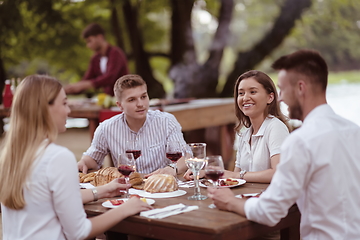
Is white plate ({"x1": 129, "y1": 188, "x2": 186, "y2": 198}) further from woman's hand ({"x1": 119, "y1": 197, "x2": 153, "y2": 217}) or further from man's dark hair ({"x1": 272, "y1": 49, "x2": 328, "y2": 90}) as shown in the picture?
man's dark hair ({"x1": 272, "y1": 49, "x2": 328, "y2": 90})

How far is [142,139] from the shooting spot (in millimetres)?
3428

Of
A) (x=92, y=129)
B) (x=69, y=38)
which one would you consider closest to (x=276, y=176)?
(x=92, y=129)

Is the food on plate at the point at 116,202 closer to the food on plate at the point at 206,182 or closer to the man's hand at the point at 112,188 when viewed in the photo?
the man's hand at the point at 112,188

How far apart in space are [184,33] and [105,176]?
270 inches

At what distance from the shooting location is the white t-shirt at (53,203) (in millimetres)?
1904

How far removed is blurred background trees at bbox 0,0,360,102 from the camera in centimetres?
884

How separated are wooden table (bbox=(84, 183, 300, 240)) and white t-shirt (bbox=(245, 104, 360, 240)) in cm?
8

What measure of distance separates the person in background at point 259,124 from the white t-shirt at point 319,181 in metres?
0.85

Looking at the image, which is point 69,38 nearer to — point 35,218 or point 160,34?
point 160,34

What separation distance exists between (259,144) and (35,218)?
4.89 ft

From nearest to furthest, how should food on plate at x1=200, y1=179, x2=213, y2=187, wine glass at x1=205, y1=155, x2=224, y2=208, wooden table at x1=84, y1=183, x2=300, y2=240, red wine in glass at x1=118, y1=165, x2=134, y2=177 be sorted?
wooden table at x1=84, y1=183, x2=300, y2=240, wine glass at x1=205, y1=155, x2=224, y2=208, red wine in glass at x1=118, y1=165, x2=134, y2=177, food on plate at x1=200, y1=179, x2=213, y2=187

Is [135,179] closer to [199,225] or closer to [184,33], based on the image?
[199,225]

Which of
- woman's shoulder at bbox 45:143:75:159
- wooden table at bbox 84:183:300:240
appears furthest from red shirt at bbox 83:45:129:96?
woman's shoulder at bbox 45:143:75:159

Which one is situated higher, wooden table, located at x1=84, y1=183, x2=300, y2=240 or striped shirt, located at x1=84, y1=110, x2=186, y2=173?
striped shirt, located at x1=84, y1=110, x2=186, y2=173
